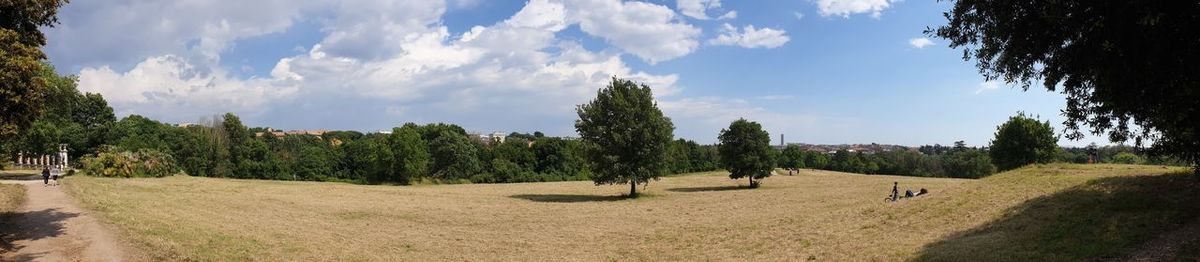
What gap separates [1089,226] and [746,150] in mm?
35918

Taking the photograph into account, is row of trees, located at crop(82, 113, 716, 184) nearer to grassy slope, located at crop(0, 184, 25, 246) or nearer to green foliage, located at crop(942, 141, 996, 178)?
green foliage, located at crop(942, 141, 996, 178)

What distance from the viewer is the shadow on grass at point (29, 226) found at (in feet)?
48.6

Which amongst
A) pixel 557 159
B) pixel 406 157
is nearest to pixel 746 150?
pixel 406 157

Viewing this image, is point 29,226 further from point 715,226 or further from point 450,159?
point 450,159

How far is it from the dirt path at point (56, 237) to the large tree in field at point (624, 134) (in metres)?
26.3

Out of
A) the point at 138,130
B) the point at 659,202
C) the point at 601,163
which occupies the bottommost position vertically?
the point at 659,202

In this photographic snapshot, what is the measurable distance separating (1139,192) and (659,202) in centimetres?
2344

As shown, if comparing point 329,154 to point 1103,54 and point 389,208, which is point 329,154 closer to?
point 389,208

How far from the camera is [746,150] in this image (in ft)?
164

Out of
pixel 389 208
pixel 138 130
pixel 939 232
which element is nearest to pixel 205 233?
pixel 389 208

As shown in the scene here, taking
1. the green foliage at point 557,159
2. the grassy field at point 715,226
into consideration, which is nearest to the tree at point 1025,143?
the grassy field at point 715,226

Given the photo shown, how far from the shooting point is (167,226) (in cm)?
1781

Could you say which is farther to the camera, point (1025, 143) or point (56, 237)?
point (1025, 143)

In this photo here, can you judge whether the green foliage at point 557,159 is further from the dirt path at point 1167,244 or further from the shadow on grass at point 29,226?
the dirt path at point 1167,244
